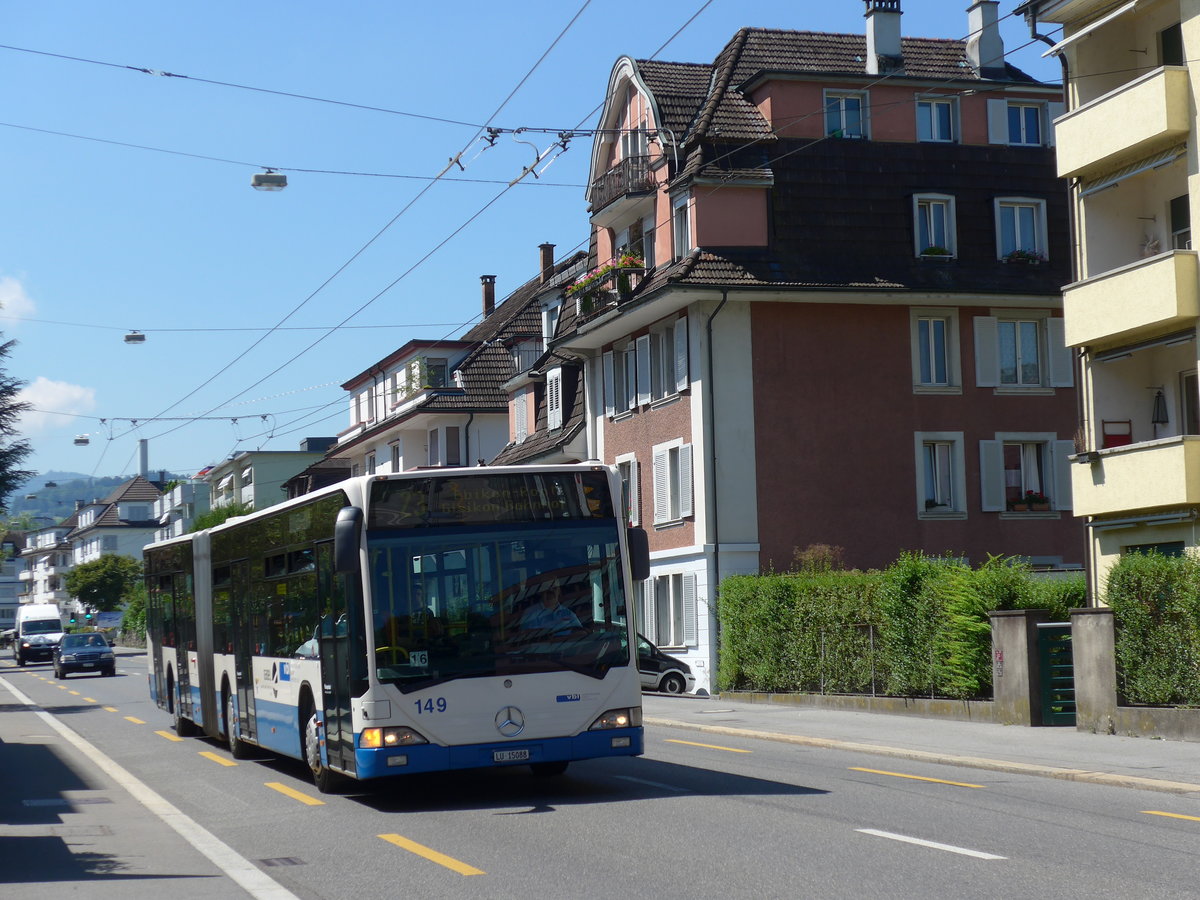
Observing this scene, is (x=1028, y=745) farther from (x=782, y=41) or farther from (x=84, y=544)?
(x=84, y=544)

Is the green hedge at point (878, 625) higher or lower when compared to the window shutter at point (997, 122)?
lower

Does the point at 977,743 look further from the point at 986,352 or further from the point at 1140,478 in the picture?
the point at 986,352

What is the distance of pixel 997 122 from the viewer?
1624 inches

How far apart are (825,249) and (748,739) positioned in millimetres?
18414

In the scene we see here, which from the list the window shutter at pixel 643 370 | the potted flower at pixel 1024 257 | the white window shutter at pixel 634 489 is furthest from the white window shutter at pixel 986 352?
the white window shutter at pixel 634 489

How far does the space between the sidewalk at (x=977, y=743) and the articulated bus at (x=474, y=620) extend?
4.78 metres

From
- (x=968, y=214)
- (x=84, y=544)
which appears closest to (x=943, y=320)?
(x=968, y=214)

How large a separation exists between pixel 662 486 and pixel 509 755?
25.9 meters

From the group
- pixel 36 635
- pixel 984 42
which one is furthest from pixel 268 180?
pixel 36 635

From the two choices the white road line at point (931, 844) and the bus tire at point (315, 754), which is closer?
the white road line at point (931, 844)

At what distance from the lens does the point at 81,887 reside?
10.2 metres

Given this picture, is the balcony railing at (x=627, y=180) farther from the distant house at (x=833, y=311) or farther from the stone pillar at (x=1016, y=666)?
the stone pillar at (x=1016, y=666)

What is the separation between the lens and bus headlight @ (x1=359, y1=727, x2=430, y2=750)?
43.5 feet

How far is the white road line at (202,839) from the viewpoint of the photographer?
32.1 feet
